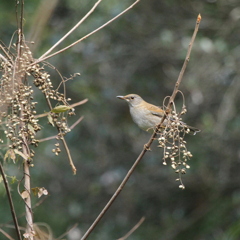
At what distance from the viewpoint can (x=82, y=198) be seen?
8055mm

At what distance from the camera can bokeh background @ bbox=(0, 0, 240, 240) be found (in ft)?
23.9

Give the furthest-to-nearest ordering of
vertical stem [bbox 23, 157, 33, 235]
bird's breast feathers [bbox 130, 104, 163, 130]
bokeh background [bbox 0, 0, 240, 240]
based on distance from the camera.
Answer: bokeh background [bbox 0, 0, 240, 240] < bird's breast feathers [bbox 130, 104, 163, 130] < vertical stem [bbox 23, 157, 33, 235]

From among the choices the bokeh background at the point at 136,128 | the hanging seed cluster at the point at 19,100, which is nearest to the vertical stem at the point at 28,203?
the hanging seed cluster at the point at 19,100

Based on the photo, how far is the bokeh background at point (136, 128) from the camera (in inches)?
287

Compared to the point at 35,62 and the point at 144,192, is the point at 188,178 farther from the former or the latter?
the point at 35,62

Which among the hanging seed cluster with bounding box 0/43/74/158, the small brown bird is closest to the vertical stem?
the hanging seed cluster with bounding box 0/43/74/158

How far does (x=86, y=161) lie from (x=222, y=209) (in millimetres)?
2222

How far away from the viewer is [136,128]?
7.94 meters

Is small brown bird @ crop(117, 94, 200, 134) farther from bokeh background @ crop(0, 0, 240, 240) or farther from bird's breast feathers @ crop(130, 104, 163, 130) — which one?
bokeh background @ crop(0, 0, 240, 240)

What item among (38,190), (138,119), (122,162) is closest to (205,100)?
(122,162)

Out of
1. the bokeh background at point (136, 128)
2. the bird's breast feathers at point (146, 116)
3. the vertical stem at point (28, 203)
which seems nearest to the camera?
the vertical stem at point (28, 203)

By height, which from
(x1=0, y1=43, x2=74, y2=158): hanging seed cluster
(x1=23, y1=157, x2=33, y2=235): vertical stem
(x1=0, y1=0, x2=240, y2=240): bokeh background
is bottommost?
(x1=0, y1=0, x2=240, y2=240): bokeh background

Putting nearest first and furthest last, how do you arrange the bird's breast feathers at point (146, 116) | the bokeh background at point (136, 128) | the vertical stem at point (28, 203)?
the vertical stem at point (28, 203)
the bird's breast feathers at point (146, 116)
the bokeh background at point (136, 128)

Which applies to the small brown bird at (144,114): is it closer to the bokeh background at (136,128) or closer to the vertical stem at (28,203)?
the bokeh background at (136,128)
